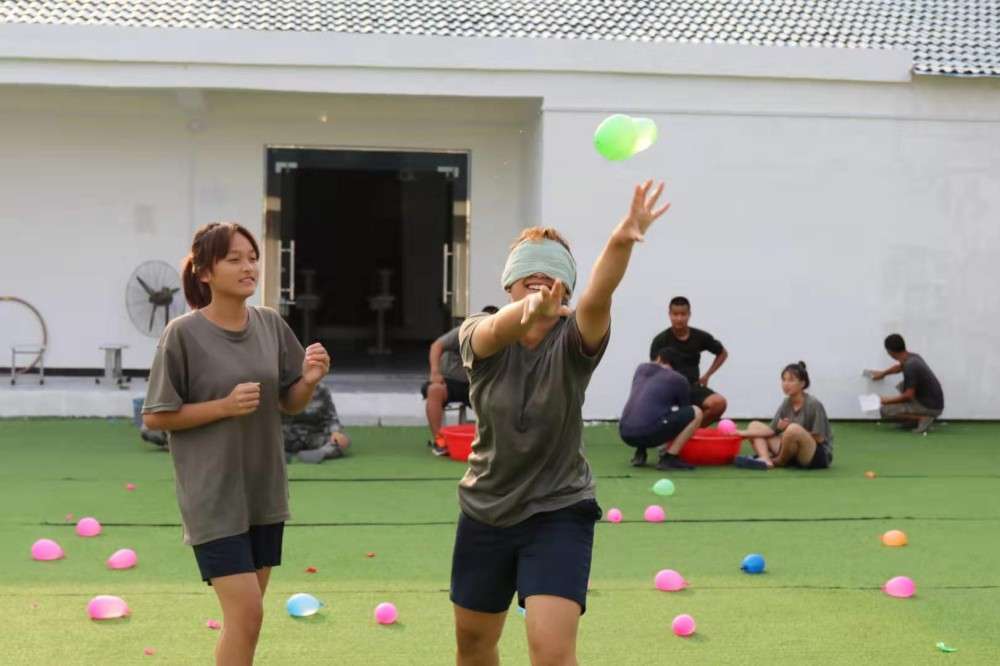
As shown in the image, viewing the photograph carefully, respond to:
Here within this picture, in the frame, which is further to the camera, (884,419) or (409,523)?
(884,419)

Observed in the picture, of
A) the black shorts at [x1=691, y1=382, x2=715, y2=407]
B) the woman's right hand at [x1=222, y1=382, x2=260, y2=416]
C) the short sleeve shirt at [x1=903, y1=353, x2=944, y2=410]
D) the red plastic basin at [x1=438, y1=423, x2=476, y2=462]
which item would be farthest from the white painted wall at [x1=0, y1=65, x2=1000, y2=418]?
the woman's right hand at [x1=222, y1=382, x2=260, y2=416]

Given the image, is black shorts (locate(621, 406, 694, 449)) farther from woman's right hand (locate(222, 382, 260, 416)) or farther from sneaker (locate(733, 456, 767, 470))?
woman's right hand (locate(222, 382, 260, 416))

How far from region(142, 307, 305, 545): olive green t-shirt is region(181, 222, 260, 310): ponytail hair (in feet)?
0.34

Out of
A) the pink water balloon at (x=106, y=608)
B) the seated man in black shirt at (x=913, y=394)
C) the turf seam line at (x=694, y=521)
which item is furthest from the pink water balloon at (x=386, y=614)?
the seated man in black shirt at (x=913, y=394)

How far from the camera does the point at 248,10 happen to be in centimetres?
1556

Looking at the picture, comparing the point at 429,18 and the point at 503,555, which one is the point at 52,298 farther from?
the point at 503,555

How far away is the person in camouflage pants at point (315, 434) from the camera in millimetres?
12102

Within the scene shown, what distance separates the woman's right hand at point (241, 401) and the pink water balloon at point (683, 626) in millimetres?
2632

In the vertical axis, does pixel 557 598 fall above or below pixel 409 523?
above

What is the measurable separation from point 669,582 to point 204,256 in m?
3.50

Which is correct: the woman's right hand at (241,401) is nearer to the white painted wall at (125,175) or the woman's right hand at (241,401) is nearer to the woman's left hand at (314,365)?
the woman's left hand at (314,365)

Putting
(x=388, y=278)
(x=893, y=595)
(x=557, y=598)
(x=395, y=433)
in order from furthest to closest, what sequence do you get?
(x=388, y=278) < (x=395, y=433) < (x=893, y=595) < (x=557, y=598)

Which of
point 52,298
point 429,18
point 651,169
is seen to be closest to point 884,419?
point 651,169

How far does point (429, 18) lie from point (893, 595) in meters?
10.1
